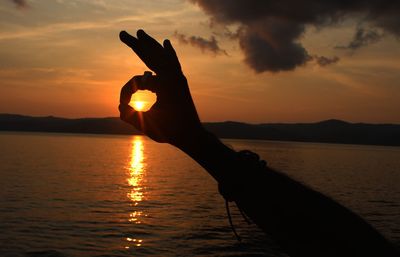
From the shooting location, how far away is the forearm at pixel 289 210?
2.11 metres

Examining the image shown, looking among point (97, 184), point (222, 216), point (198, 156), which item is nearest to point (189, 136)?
point (198, 156)

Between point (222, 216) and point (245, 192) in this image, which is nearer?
point (245, 192)

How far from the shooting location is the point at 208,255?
25.6 m

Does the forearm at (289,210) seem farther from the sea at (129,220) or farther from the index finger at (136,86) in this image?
the sea at (129,220)

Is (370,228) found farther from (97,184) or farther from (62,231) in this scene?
(97,184)

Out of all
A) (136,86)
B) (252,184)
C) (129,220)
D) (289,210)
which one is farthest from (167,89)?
(129,220)

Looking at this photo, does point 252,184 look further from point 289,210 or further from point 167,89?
point 167,89

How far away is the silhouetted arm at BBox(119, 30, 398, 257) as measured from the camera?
2.13m

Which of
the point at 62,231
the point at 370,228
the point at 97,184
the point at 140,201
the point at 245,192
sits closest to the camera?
the point at 370,228

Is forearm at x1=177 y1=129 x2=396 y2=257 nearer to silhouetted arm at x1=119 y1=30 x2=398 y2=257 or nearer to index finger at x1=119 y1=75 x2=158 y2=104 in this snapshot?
silhouetted arm at x1=119 y1=30 x2=398 y2=257

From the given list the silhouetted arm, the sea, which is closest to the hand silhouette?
the silhouetted arm

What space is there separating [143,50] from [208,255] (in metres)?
24.6

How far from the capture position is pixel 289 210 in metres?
2.22

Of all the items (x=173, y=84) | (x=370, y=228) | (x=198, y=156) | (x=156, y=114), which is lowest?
(x=370, y=228)
